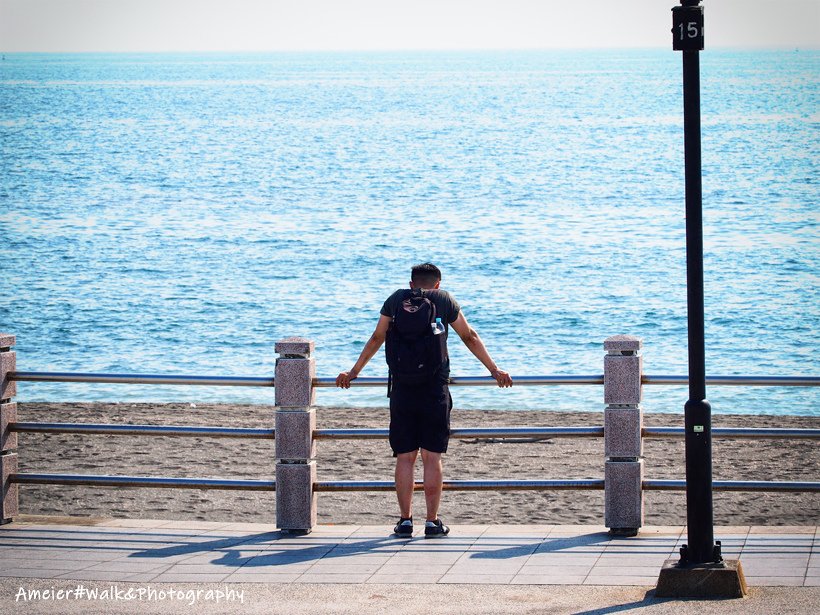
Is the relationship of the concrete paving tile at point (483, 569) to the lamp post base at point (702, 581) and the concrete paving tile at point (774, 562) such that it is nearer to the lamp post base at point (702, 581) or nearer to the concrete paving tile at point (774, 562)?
the lamp post base at point (702, 581)

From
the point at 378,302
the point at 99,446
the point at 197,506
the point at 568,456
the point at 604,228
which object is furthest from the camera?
the point at 604,228

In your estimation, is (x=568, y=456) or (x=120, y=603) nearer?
(x=120, y=603)

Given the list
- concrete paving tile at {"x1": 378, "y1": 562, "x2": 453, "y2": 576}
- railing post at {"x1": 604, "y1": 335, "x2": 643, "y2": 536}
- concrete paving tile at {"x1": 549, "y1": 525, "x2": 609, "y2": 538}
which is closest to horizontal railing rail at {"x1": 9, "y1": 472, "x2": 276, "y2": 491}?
concrete paving tile at {"x1": 378, "y1": 562, "x2": 453, "y2": 576}

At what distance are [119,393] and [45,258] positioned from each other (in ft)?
103

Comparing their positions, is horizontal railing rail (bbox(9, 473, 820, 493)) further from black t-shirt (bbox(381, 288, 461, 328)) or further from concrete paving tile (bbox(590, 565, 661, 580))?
black t-shirt (bbox(381, 288, 461, 328))

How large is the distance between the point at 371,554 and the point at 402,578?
0.68m

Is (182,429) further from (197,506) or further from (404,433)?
(197,506)

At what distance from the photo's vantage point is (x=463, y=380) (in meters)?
8.59

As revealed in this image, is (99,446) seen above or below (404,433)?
below

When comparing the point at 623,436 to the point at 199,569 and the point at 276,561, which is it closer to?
the point at 276,561

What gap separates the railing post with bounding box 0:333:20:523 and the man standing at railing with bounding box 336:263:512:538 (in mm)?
2454

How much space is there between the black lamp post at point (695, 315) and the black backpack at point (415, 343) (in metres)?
1.86

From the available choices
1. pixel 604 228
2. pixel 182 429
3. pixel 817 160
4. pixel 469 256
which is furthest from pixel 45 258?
pixel 817 160

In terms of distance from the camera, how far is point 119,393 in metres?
24.1
